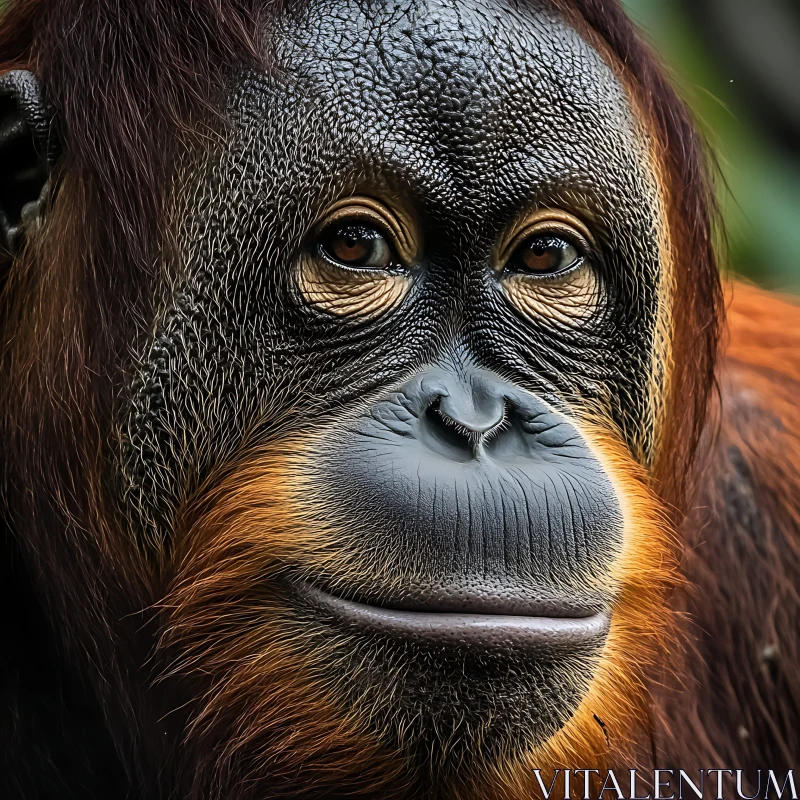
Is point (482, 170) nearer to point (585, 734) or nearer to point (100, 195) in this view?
point (100, 195)

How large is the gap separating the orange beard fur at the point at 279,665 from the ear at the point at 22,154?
53cm

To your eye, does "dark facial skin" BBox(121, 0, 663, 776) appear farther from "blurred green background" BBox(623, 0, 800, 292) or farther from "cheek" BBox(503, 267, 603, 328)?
"blurred green background" BBox(623, 0, 800, 292)

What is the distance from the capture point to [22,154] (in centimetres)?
183

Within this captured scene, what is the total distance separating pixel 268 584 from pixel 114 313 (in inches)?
18.5

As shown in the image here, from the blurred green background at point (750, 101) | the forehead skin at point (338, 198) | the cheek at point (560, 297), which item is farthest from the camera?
the blurred green background at point (750, 101)

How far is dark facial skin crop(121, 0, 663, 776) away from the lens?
1.53 m

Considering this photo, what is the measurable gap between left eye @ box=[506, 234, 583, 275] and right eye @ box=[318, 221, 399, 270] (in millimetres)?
214

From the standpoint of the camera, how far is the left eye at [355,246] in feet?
5.67

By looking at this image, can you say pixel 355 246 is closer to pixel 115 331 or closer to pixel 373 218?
pixel 373 218

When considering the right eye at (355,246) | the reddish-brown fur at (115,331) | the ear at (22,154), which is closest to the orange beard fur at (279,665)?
the reddish-brown fur at (115,331)

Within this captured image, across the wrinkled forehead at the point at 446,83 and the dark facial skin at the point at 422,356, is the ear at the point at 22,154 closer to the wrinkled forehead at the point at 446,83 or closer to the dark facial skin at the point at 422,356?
the dark facial skin at the point at 422,356

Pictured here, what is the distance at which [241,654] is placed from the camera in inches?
64.6

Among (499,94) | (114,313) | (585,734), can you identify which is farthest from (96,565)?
(499,94)

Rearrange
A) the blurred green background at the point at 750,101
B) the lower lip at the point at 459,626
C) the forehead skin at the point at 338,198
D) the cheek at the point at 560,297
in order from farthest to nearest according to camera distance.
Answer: the blurred green background at the point at 750,101 → the cheek at the point at 560,297 → the forehead skin at the point at 338,198 → the lower lip at the point at 459,626
